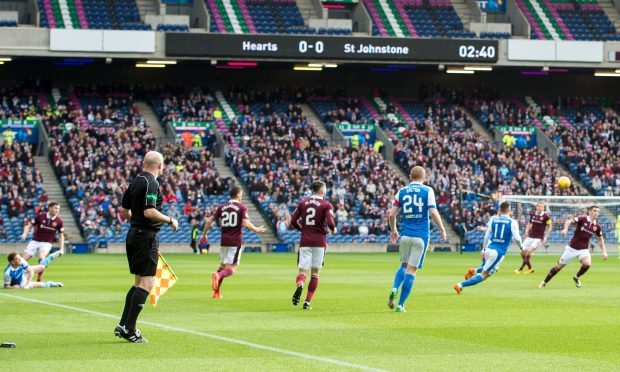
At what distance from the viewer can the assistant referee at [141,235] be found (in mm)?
14062

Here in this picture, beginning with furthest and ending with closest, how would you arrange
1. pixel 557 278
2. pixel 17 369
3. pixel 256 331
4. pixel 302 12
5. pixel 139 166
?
pixel 302 12 < pixel 139 166 < pixel 557 278 < pixel 256 331 < pixel 17 369

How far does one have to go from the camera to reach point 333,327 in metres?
16.6

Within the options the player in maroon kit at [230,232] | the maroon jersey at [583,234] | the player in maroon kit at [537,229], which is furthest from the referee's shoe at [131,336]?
the player in maroon kit at [537,229]

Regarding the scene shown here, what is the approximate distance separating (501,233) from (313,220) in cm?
673

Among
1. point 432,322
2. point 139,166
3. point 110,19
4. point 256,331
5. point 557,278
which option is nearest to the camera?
point 256,331

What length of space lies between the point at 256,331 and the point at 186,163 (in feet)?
138

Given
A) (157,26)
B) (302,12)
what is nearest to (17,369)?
(157,26)

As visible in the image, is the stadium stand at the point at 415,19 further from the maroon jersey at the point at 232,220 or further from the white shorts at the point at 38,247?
the maroon jersey at the point at 232,220

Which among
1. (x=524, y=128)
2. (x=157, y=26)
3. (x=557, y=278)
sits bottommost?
(x=557, y=278)

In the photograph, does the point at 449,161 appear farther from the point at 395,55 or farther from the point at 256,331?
the point at 256,331

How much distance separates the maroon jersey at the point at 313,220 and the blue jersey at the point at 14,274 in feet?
25.3

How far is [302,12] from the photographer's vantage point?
65.1 m


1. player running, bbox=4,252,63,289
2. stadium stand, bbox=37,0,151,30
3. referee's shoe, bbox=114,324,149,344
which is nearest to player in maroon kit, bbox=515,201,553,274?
player running, bbox=4,252,63,289

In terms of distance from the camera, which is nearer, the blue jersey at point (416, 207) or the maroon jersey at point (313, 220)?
the blue jersey at point (416, 207)
